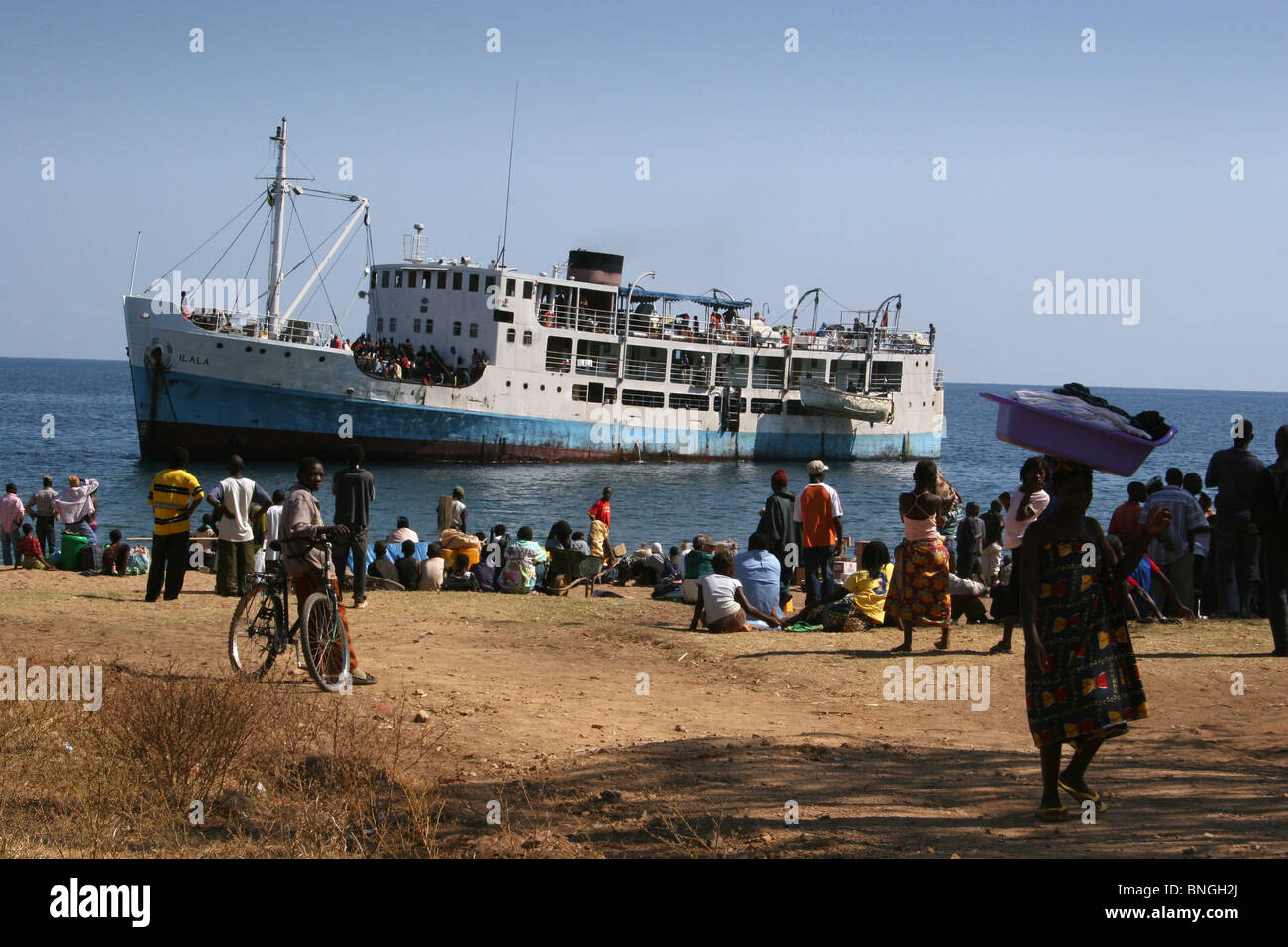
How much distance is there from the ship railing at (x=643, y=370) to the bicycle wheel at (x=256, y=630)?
41337 millimetres

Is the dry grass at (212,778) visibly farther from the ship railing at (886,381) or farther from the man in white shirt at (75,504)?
the ship railing at (886,381)

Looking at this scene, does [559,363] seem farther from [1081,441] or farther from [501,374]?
[1081,441]

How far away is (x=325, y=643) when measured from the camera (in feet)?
26.1

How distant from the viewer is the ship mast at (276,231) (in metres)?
43.3

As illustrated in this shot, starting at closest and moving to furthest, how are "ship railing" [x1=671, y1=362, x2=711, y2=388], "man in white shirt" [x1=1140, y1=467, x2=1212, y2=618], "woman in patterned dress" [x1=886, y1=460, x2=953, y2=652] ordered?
1. "woman in patterned dress" [x1=886, y1=460, x2=953, y2=652]
2. "man in white shirt" [x1=1140, y1=467, x2=1212, y2=618]
3. "ship railing" [x1=671, y1=362, x2=711, y2=388]

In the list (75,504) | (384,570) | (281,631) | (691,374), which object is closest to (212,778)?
(281,631)

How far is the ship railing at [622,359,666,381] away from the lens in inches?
1961

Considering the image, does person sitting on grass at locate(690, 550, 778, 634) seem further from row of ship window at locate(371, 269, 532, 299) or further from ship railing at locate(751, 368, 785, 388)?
ship railing at locate(751, 368, 785, 388)

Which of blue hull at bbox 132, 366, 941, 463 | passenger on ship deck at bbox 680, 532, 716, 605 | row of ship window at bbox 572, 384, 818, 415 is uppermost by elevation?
row of ship window at bbox 572, 384, 818, 415

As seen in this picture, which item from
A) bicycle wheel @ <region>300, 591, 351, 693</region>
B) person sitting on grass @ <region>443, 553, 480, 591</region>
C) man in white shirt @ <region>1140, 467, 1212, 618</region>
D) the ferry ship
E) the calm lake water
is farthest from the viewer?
the ferry ship

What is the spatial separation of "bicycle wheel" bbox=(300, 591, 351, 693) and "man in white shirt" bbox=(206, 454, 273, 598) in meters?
4.03

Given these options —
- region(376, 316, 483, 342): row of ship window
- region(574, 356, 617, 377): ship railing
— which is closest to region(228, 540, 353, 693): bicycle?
region(376, 316, 483, 342): row of ship window
